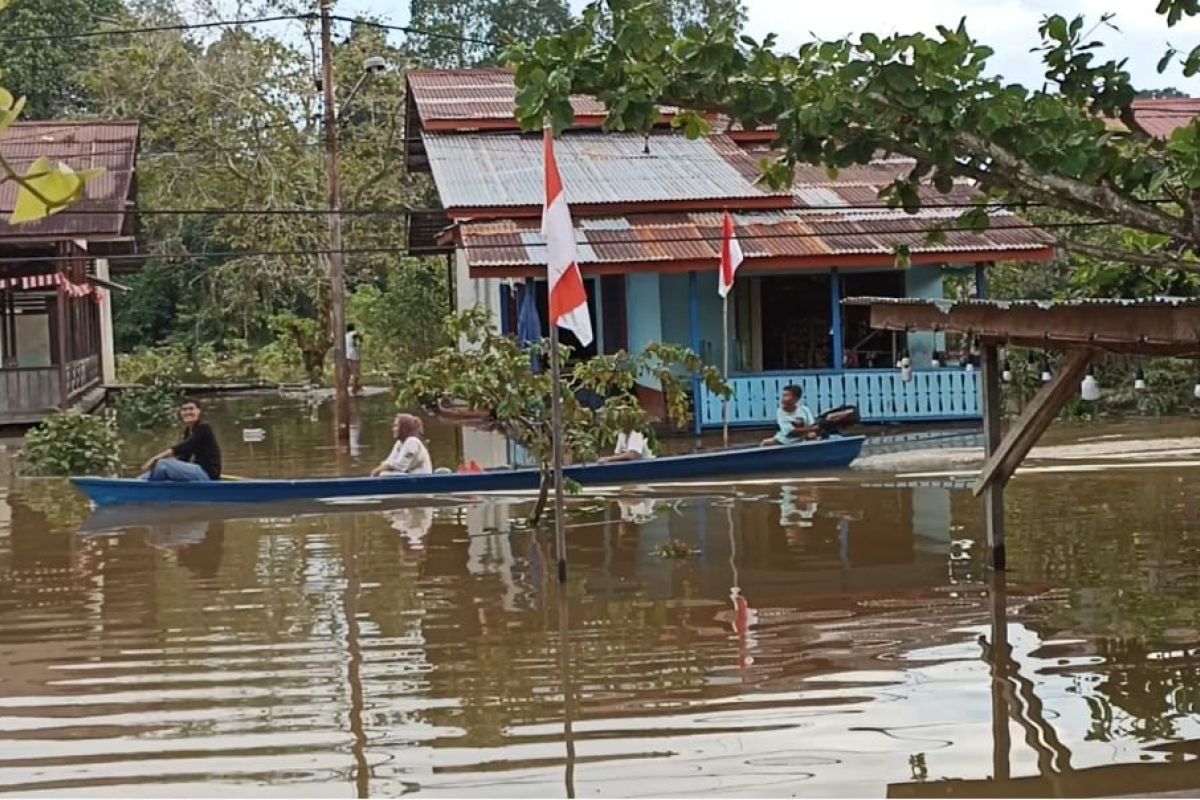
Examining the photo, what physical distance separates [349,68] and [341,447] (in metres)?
15.2

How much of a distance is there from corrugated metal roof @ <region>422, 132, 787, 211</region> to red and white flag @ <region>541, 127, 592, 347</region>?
10294 mm

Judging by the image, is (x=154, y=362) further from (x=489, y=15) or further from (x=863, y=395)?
(x=489, y=15)

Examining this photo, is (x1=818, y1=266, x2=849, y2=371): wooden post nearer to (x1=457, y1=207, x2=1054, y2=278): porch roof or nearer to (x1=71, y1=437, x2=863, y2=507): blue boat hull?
(x1=457, y1=207, x2=1054, y2=278): porch roof

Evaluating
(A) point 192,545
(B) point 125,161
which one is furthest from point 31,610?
(B) point 125,161

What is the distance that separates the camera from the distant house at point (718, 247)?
20125 millimetres

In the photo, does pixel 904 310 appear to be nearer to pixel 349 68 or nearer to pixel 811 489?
pixel 811 489

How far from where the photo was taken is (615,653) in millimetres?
8312

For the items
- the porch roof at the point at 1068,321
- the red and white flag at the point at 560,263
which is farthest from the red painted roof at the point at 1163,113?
the red and white flag at the point at 560,263

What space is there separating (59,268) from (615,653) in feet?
62.3

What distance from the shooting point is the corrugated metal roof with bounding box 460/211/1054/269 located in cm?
1959

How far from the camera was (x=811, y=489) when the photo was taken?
15422 mm

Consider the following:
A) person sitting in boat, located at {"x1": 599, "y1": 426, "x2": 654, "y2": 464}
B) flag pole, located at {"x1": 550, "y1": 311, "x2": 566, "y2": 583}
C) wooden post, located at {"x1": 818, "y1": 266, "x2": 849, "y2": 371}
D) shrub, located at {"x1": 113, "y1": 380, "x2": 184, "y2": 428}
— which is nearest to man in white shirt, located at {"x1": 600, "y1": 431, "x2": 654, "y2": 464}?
person sitting in boat, located at {"x1": 599, "y1": 426, "x2": 654, "y2": 464}

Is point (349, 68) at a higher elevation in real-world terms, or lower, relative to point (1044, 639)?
higher

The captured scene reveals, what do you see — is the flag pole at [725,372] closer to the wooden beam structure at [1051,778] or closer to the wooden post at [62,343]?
the wooden beam structure at [1051,778]
